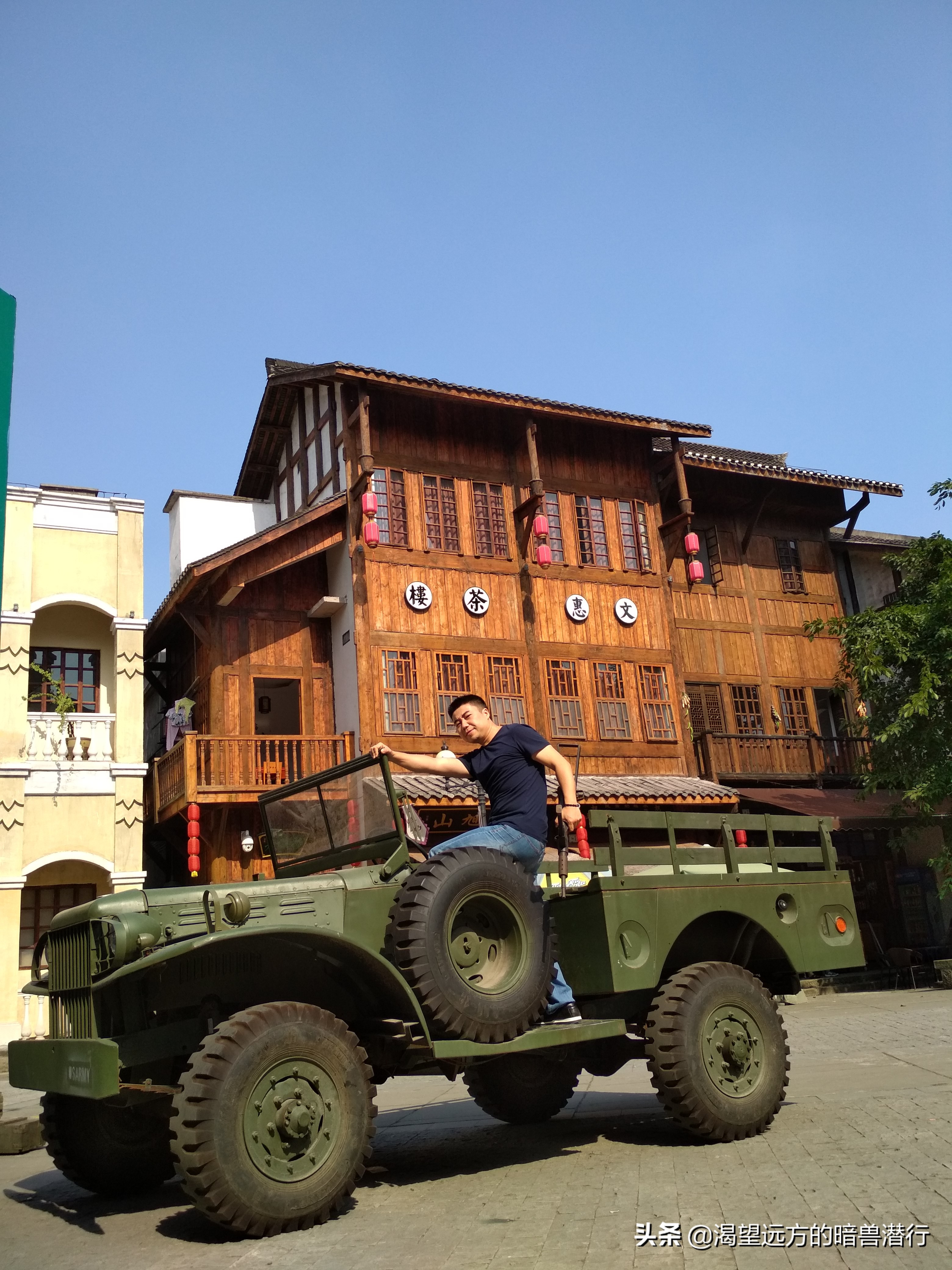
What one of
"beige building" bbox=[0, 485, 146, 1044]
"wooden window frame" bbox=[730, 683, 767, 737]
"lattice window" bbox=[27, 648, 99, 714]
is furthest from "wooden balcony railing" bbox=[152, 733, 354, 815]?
"wooden window frame" bbox=[730, 683, 767, 737]

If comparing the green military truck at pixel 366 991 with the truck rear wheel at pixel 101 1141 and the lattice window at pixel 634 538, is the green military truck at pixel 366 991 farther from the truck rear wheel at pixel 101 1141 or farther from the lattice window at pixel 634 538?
the lattice window at pixel 634 538

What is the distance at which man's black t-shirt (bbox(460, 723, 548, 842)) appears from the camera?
22.0 feet

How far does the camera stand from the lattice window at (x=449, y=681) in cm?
2041

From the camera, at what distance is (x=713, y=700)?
78.9 ft

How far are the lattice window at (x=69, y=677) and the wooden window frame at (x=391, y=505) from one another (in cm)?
580

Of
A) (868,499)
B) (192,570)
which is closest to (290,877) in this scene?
(192,570)

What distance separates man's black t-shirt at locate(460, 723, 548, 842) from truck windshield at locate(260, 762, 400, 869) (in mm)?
616

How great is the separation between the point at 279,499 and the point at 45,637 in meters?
6.98

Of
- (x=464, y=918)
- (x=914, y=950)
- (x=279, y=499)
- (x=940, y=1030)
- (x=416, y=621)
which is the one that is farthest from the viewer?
(x=279, y=499)

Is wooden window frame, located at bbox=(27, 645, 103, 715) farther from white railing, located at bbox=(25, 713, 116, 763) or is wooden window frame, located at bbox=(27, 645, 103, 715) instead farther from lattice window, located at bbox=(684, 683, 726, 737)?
lattice window, located at bbox=(684, 683, 726, 737)

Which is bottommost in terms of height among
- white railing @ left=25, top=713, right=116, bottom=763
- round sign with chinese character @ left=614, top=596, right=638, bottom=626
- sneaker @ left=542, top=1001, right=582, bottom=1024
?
sneaker @ left=542, top=1001, right=582, bottom=1024

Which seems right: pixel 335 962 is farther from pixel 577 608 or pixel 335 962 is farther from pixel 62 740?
pixel 577 608

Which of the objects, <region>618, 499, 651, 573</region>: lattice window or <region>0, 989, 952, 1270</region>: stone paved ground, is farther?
<region>618, 499, 651, 573</region>: lattice window

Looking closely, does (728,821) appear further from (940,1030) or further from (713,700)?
(713,700)
